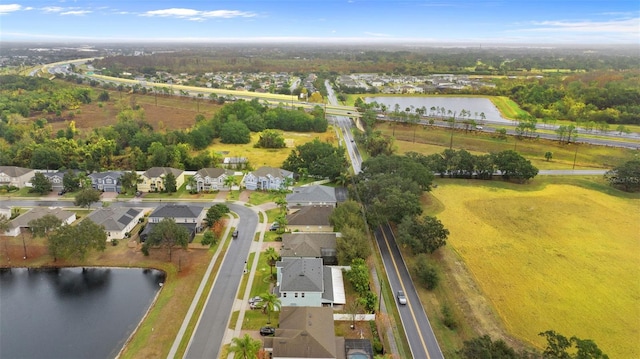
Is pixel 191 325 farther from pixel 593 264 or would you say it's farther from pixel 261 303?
pixel 593 264

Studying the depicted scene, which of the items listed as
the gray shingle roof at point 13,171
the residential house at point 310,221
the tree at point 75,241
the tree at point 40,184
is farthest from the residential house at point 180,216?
the gray shingle roof at point 13,171

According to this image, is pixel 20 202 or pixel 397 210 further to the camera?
pixel 20 202

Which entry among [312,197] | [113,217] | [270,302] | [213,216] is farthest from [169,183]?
[270,302]

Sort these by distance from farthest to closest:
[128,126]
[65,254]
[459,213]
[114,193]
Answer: [128,126] < [114,193] < [459,213] < [65,254]

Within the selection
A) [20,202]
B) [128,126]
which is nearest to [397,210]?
[20,202]

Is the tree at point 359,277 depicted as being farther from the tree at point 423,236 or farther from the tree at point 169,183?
the tree at point 169,183

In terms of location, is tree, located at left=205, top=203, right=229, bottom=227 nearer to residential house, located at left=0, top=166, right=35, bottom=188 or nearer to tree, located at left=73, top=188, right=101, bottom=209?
tree, located at left=73, top=188, right=101, bottom=209
